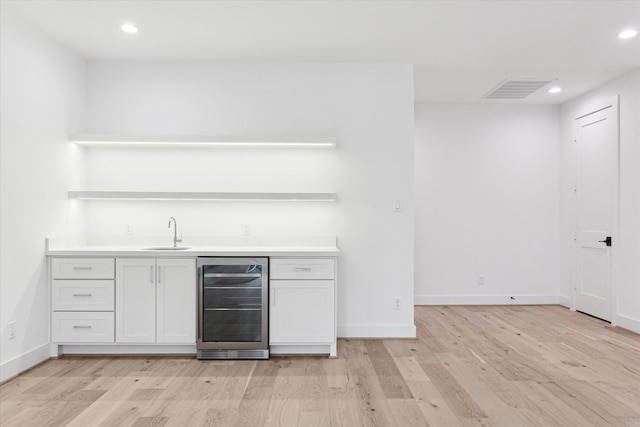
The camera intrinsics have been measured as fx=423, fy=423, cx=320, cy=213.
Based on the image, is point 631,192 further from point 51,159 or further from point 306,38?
point 51,159

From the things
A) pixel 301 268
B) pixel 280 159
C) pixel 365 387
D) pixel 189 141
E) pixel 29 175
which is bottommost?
pixel 365 387

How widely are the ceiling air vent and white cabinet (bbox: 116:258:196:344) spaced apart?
3968 mm

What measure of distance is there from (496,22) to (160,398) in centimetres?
364

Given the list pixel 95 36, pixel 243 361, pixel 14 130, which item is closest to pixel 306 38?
pixel 95 36

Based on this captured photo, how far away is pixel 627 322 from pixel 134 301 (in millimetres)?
4831

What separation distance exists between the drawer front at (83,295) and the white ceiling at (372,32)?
2.07 metres

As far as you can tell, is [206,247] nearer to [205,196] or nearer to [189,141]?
[205,196]

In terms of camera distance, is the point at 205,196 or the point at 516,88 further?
the point at 516,88

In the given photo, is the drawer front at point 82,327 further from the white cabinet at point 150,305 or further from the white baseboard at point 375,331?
the white baseboard at point 375,331

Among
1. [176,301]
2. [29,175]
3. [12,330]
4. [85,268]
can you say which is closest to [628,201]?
[176,301]

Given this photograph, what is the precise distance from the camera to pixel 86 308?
3496 mm

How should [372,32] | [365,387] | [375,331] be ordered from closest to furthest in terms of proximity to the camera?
[365,387], [372,32], [375,331]

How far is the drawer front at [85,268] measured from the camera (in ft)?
11.5

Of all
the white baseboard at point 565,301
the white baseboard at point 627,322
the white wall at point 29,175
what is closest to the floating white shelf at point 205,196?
the white wall at point 29,175
